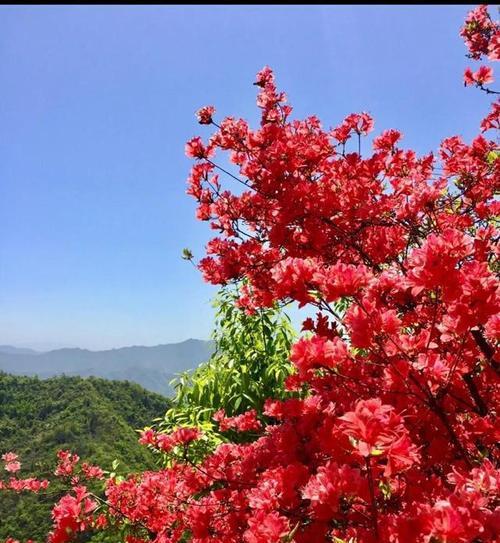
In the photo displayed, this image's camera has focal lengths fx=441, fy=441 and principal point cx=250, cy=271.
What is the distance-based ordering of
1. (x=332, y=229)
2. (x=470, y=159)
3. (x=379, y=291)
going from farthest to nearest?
(x=470, y=159)
(x=332, y=229)
(x=379, y=291)

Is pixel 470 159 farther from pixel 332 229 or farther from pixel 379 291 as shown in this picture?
pixel 379 291

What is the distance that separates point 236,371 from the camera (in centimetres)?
424

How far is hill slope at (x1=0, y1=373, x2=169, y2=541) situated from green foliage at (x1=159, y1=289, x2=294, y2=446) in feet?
98.0

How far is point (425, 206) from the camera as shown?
2.20m

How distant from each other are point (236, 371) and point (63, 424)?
55063mm

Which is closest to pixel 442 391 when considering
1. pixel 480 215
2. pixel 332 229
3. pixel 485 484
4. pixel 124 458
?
pixel 485 484

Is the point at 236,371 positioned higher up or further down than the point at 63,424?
higher up

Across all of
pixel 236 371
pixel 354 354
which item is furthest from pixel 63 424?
pixel 354 354

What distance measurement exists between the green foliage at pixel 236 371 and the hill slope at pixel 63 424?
1176 inches

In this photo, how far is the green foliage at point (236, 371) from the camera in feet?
13.4

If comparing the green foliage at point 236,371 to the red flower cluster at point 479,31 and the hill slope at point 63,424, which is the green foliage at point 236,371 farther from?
the hill slope at point 63,424

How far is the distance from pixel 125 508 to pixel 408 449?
2.55 m

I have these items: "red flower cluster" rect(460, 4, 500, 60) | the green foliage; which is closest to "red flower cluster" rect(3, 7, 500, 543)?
"red flower cluster" rect(460, 4, 500, 60)

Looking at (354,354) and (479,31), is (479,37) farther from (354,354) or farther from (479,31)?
(354,354)
